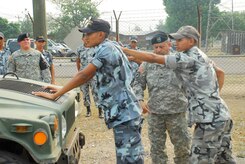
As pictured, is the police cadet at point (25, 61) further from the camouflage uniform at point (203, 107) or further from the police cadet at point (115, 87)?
the camouflage uniform at point (203, 107)

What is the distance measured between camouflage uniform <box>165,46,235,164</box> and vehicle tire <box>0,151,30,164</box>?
154 centimetres

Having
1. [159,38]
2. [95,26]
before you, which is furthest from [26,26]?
[95,26]

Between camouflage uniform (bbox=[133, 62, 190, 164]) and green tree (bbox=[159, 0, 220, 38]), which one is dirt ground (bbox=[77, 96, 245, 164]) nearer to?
camouflage uniform (bbox=[133, 62, 190, 164])

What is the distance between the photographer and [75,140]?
3.74 m

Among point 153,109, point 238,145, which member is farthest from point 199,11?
point 153,109

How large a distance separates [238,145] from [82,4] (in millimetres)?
53994

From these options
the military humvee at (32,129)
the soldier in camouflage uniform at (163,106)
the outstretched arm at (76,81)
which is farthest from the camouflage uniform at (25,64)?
the outstretched arm at (76,81)

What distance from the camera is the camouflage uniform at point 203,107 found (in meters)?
3.69

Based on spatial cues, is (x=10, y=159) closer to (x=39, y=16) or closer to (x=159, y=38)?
(x=159, y=38)

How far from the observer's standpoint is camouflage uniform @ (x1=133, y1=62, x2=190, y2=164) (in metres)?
4.55

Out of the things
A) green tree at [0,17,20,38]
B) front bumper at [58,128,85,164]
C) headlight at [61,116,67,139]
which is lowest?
front bumper at [58,128,85,164]

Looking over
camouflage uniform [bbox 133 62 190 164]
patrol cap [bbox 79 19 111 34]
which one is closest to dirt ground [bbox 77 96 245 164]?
camouflage uniform [bbox 133 62 190 164]

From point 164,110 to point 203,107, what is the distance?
2.76 ft

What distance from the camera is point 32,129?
9.34 ft
